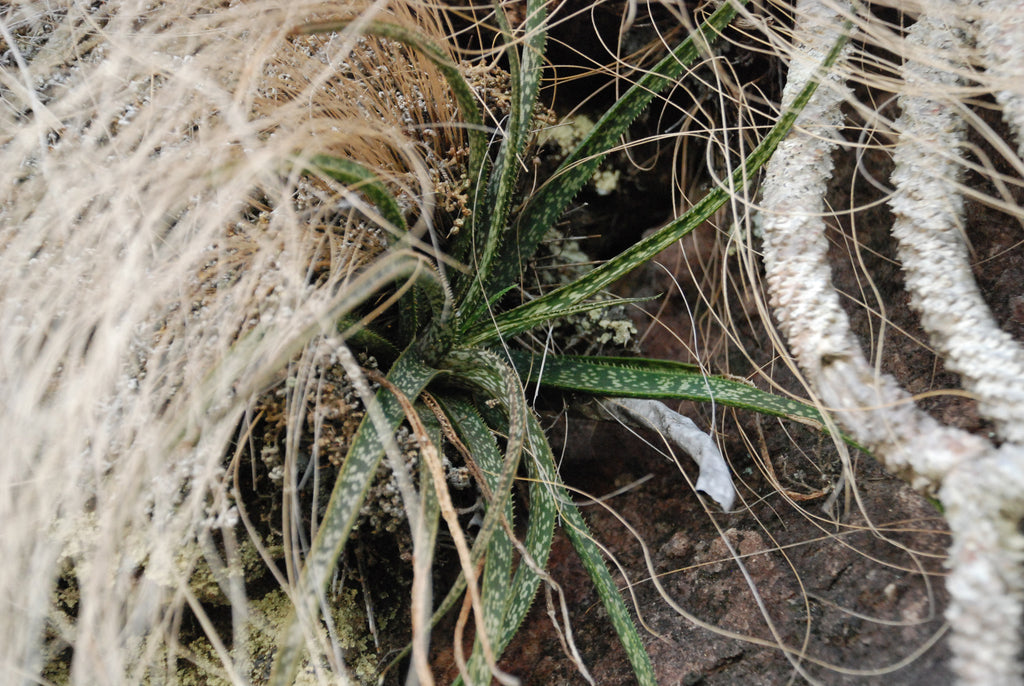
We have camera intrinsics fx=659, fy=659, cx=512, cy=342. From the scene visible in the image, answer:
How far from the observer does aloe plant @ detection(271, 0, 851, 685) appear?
67 cm

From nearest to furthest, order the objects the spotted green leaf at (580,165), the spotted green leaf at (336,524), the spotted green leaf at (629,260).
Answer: the spotted green leaf at (336,524), the spotted green leaf at (629,260), the spotted green leaf at (580,165)

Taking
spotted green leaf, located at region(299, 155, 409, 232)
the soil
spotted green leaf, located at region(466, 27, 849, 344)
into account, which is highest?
spotted green leaf, located at region(299, 155, 409, 232)

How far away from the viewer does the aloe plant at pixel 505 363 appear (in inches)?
26.2

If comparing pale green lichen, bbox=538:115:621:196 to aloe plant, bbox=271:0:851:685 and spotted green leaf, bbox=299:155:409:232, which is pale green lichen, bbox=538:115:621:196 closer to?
aloe plant, bbox=271:0:851:685

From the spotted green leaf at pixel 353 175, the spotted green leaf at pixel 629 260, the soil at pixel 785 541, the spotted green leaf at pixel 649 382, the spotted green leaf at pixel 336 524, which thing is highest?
the spotted green leaf at pixel 353 175

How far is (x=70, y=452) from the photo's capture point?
0.67 metres

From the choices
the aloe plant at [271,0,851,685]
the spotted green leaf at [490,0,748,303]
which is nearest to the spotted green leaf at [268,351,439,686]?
the aloe plant at [271,0,851,685]

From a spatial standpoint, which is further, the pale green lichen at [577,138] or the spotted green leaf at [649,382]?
the pale green lichen at [577,138]

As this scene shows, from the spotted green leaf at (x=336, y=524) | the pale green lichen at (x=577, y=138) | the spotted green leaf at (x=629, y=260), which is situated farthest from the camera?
the pale green lichen at (x=577, y=138)

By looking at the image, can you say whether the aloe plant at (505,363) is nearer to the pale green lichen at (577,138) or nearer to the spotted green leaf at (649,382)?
the spotted green leaf at (649,382)

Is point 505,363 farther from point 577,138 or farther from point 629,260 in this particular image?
point 577,138

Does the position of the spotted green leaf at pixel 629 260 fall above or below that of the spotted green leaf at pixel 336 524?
above

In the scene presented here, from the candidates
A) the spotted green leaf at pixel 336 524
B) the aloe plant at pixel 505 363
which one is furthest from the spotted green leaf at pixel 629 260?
the spotted green leaf at pixel 336 524

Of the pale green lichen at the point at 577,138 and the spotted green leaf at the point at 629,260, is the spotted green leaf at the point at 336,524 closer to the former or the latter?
the spotted green leaf at the point at 629,260
